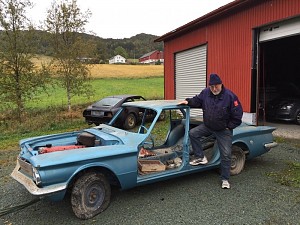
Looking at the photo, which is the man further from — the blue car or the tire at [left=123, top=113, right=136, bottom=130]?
the tire at [left=123, top=113, right=136, bottom=130]

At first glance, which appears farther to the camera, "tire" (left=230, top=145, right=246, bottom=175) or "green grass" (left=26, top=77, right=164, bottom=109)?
"green grass" (left=26, top=77, right=164, bottom=109)

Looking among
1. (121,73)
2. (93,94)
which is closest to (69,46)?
(93,94)

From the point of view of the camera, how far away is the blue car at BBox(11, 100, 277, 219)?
330cm

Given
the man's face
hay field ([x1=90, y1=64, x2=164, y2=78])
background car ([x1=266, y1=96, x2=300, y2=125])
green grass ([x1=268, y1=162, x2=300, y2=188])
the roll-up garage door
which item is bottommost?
green grass ([x1=268, y1=162, x2=300, y2=188])

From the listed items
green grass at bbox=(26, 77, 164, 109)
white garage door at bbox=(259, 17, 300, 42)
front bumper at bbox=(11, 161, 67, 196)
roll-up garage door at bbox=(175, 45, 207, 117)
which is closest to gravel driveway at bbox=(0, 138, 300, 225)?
front bumper at bbox=(11, 161, 67, 196)

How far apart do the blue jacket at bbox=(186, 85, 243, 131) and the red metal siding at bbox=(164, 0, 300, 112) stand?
14.4ft

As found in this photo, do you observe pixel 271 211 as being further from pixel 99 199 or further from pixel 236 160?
pixel 99 199

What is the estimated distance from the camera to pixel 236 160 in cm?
510

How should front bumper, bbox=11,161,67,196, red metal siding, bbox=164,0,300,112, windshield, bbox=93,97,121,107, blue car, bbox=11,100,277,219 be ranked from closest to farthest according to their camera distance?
front bumper, bbox=11,161,67,196 < blue car, bbox=11,100,277,219 < red metal siding, bbox=164,0,300,112 < windshield, bbox=93,97,121,107

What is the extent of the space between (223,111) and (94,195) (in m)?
2.34

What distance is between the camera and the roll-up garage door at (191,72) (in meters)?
11.4

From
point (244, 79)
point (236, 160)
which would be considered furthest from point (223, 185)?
point (244, 79)

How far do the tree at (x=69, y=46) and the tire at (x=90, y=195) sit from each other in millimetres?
11508

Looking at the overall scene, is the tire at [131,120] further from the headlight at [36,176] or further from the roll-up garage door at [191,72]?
the headlight at [36,176]
